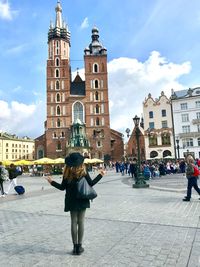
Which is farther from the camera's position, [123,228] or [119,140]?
[119,140]

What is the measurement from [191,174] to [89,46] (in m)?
67.6

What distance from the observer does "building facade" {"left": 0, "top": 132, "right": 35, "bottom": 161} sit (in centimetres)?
9100

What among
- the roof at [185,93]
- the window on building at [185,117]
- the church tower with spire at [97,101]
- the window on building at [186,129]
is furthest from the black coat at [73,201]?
the church tower with spire at [97,101]

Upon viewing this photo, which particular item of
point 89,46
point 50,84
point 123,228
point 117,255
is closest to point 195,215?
point 123,228

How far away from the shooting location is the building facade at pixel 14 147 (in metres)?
91.0

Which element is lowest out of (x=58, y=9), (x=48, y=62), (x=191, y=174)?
(x=191, y=174)

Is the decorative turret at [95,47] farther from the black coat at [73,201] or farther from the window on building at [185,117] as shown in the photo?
the black coat at [73,201]

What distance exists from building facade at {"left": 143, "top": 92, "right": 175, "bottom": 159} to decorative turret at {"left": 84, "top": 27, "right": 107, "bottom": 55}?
801 inches

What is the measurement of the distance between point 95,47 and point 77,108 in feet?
59.2

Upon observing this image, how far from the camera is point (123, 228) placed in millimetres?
6070

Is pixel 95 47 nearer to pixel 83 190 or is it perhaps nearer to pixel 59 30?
A: pixel 59 30

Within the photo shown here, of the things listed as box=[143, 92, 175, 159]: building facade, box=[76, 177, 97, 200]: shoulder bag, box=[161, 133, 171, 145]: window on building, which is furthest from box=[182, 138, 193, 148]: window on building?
box=[76, 177, 97, 200]: shoulder bag

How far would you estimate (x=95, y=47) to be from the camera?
70.8 meters

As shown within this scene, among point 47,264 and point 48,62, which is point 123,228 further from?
point 48,62
